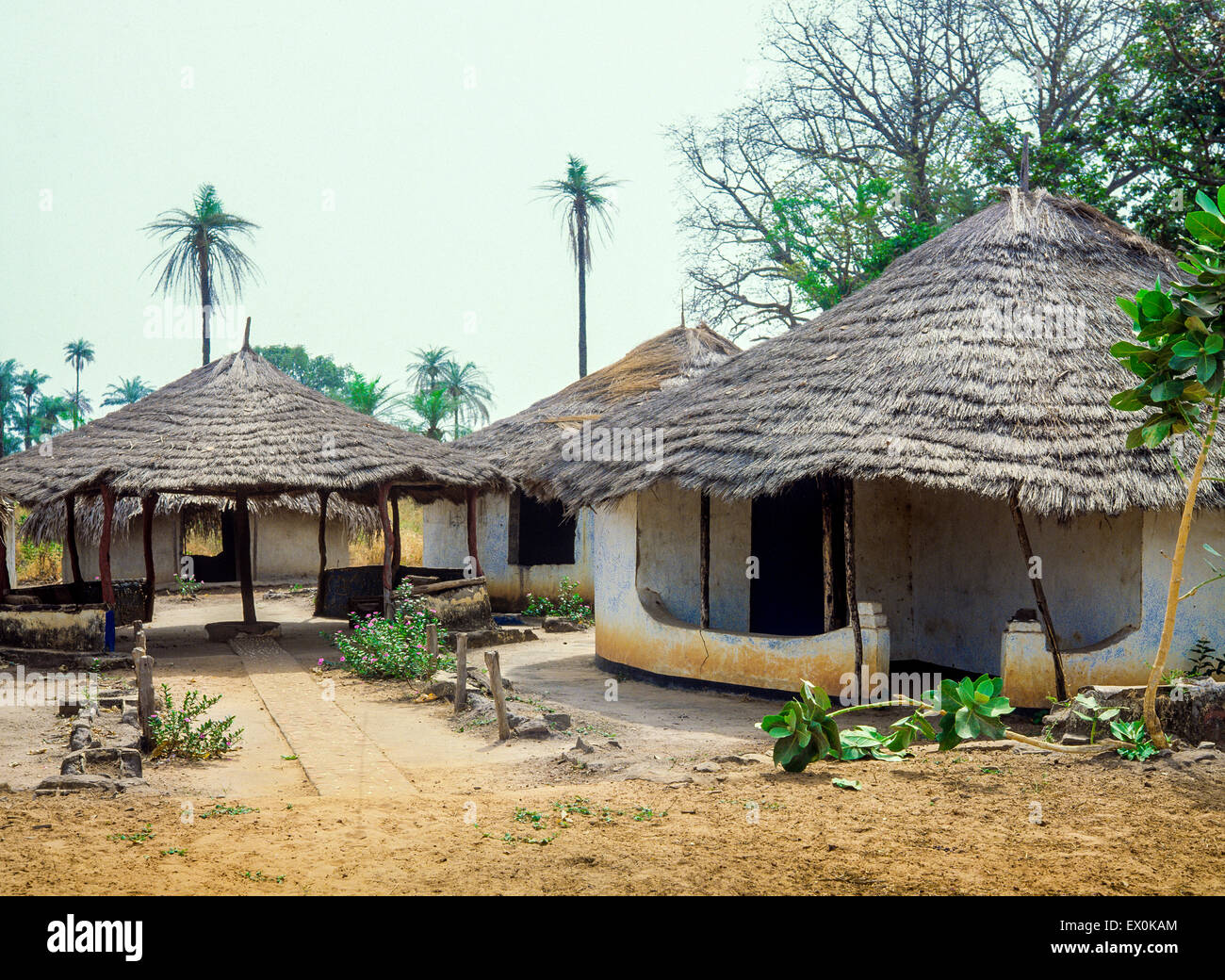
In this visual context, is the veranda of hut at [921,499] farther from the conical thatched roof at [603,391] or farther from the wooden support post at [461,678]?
the conical thatched roof at [603,391]

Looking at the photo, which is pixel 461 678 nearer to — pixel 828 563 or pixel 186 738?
pixel 186 738

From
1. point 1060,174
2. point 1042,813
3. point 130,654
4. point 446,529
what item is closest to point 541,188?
point 446,529

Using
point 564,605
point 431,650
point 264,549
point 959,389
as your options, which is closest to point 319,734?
point 431,650

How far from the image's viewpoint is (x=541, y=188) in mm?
30953

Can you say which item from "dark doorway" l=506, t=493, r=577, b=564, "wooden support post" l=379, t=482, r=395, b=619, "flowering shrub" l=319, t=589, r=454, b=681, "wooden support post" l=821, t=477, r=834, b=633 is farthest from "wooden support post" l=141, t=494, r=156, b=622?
"wooden support post" l=821, t=477, r=834, b=633

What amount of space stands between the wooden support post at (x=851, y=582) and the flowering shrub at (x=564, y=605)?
834 centimetres

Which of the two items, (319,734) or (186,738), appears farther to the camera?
(319,734)

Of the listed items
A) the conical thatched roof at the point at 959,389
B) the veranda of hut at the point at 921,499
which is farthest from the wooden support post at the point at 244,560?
the veranda of hut at the point at 921,499

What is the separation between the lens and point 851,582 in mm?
9641

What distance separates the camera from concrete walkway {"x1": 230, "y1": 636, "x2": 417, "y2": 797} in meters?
7.04

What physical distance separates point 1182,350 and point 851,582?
4027mm

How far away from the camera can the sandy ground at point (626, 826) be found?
453 cm

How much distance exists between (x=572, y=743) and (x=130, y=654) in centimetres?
723
